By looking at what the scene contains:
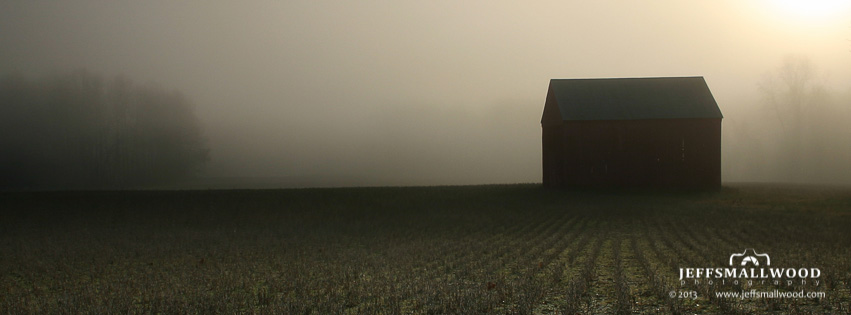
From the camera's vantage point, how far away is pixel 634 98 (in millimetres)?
42031

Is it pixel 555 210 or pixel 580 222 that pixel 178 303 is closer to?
pixel 580 222

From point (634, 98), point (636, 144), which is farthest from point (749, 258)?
point (634, 98)

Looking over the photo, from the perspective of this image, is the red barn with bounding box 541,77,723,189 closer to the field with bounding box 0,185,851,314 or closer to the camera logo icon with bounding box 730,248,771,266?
the field with bounding box 0,185,851,314

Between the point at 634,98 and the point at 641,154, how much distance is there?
4.48 meters

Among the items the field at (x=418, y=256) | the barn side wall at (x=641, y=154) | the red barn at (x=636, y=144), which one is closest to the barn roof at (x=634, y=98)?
the red barn at (x=636, y=144)

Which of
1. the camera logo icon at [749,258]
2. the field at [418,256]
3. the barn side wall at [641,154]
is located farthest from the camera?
the barn side wall at [641,154]

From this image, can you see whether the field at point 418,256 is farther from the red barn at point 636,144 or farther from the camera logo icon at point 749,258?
the red barn at point 636,144

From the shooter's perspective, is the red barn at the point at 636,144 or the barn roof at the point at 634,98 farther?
the barn roof at the point at 634,98

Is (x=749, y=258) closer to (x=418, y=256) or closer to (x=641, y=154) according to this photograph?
(x=418, y=256)

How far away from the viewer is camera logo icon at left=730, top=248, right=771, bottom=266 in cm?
1201

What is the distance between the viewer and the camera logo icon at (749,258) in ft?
39.4

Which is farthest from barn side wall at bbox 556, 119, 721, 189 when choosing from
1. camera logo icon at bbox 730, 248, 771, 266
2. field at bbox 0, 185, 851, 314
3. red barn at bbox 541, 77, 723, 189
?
camera logo icon at bbox 730, 248, 771, 266

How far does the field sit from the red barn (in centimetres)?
636

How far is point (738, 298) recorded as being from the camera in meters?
8.73
